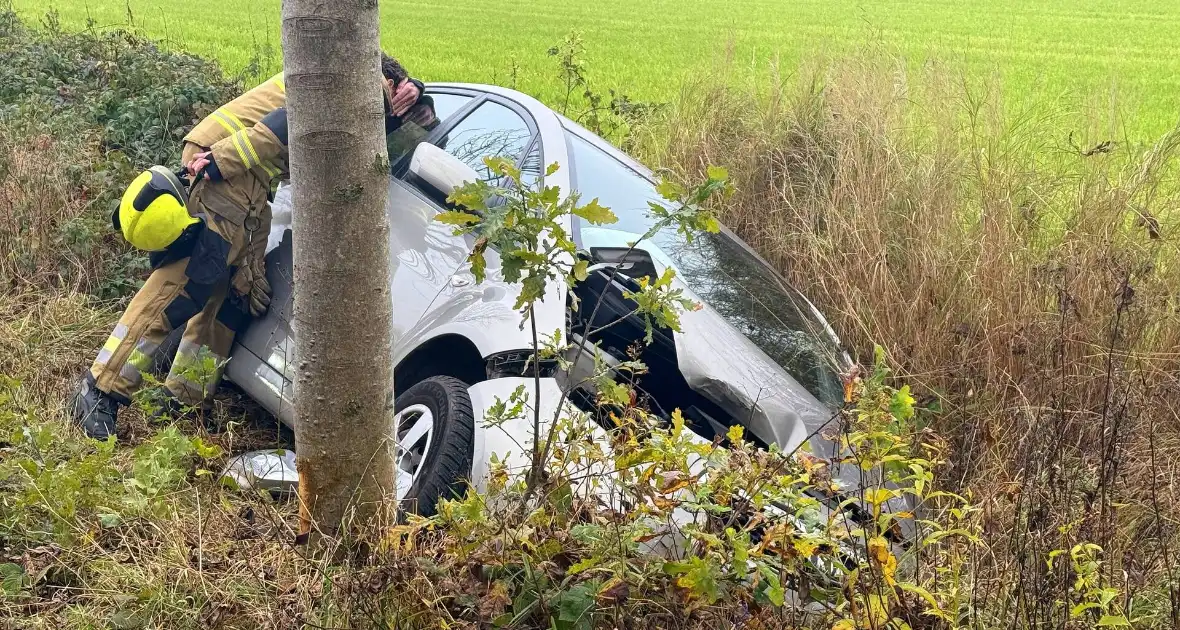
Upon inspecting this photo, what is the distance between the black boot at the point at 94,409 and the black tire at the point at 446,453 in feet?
4.78

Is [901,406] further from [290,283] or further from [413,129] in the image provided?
[413,129]

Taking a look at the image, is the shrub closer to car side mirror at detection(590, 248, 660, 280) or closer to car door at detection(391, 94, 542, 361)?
car door at detection(391, 94, 542, 361)

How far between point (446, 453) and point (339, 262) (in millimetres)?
786

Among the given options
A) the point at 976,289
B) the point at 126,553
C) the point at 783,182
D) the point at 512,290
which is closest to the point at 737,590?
the point at 512,290

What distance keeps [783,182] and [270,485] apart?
3177 millimetres

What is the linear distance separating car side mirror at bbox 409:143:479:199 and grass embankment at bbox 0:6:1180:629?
3.91ft

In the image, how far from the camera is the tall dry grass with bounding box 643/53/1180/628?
6.99ft

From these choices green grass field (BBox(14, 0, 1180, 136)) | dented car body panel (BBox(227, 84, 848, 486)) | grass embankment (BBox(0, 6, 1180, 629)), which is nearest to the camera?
grass embankment (BBox(0, 6, 1180, 629))

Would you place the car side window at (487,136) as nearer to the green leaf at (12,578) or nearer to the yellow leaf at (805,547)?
the green leaf at (12,578)

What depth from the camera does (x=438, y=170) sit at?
323 cm

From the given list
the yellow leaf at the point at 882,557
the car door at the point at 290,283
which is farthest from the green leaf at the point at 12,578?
the yellow leaf at the point at 882,557

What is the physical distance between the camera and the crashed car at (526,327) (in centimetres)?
252

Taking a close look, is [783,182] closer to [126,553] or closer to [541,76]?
[126,553]

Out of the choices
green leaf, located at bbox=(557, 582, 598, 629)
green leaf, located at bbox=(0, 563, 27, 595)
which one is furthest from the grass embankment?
green leaf, located at bbox=(557, 582, 598, 629)
